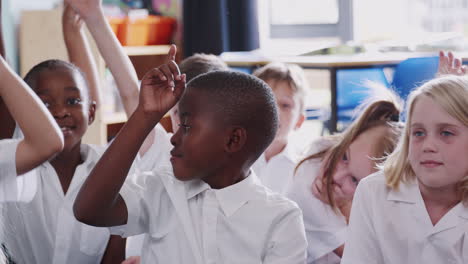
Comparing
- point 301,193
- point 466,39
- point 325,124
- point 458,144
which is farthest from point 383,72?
point 458,144

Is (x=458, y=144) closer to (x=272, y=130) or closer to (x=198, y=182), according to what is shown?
(x=272, y=130)

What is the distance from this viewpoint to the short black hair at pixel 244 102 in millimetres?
1427

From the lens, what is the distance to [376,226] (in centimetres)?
163

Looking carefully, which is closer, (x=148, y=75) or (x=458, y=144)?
(x=148, y=75)

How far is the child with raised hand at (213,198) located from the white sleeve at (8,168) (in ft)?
0.92

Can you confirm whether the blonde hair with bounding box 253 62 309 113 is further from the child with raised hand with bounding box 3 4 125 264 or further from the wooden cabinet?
the wooden cabinet

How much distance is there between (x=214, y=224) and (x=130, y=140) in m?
0.26

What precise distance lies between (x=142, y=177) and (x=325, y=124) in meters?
2.97

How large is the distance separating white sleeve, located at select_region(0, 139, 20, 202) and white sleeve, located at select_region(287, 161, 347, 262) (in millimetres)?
893

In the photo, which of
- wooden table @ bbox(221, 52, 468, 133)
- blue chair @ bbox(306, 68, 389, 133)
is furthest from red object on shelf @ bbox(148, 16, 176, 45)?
blue chair @ bbox(306, 68, 389, 133)

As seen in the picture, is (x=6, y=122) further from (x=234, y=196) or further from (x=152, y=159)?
(x=234, y=196)

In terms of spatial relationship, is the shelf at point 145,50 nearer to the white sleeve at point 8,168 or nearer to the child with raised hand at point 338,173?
the child with raised hand at point 338,173

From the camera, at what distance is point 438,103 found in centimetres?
157

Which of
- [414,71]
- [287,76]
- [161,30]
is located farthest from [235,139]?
[161,30]
